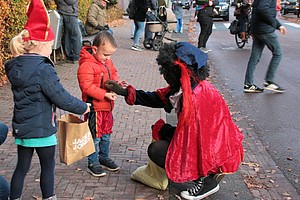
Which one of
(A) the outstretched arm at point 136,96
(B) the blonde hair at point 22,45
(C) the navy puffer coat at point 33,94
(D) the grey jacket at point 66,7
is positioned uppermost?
(B) the blonde hair at point 22,45

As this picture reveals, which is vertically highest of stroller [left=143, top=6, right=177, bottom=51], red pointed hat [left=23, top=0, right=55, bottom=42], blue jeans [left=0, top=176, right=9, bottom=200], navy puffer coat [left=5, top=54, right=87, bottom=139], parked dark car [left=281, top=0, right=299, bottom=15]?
red pointed hat [left=23, top=0, right=55, bottom=42]

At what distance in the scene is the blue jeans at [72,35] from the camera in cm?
1020

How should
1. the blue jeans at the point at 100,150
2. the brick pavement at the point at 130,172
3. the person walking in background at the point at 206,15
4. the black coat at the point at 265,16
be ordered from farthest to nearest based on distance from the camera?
the person walking in background at the point at 206,15 → the black coat at the point at 265,16 → the blue jeans at the point at 100,150 → the brick pavement at the point at 130,172

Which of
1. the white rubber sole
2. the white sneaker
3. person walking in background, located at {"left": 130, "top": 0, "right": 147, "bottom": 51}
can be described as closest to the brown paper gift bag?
the white rubber sole

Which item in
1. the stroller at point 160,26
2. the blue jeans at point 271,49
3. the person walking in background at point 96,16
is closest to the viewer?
the blue jeans at point 271,49

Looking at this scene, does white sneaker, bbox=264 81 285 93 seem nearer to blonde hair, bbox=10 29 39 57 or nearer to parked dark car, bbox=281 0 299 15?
blonde hair, bbox=10 29 39 57

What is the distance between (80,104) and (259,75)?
7.09 m

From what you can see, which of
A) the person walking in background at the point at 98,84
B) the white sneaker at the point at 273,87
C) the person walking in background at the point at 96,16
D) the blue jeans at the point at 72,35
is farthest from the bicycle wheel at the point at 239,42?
the person walking in background at the point at 98,84

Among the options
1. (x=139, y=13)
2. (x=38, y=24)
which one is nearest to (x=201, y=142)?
(x=38, y=24)

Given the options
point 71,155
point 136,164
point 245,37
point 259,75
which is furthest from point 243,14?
point 71,155

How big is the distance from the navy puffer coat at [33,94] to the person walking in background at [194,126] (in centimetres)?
97

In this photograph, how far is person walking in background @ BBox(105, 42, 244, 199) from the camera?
12.3ft

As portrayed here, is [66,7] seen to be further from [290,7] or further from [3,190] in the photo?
[290,7]

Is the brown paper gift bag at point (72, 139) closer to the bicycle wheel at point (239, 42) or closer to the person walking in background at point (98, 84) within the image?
the person walking in background at point (98, 84)
